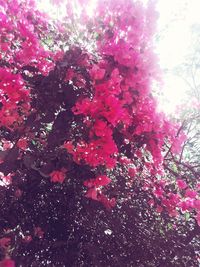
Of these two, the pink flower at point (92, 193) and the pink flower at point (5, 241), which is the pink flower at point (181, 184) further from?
the pink flower at point (5, 241)

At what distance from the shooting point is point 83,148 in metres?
3.78

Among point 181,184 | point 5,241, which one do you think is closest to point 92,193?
point 5,241

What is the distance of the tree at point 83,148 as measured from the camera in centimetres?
361

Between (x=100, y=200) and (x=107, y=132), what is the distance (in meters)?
1.42

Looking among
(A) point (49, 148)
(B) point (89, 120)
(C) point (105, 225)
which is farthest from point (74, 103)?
(C) point (105, 225)

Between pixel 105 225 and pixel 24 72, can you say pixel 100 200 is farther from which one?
pixel 24 72

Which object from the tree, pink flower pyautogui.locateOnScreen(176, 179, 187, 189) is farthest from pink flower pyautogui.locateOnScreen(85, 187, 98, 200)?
pink flower pyautogui.locateOnScreen(176, 179, 187, 189)

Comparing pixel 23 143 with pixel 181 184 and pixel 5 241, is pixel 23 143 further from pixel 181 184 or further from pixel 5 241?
pixel 181 184

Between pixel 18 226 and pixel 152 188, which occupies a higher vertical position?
pixel 152 188

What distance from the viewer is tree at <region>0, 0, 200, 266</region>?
142 inches

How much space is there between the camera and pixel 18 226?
4535 mm

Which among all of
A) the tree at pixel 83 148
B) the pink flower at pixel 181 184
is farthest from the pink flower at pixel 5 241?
the pink flower at pixel 181 184

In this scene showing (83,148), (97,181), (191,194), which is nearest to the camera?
(83,148)

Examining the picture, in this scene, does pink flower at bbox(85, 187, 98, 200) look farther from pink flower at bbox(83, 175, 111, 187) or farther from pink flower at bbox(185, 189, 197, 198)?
pink flower at bbox(185, 189, 197, 198)
